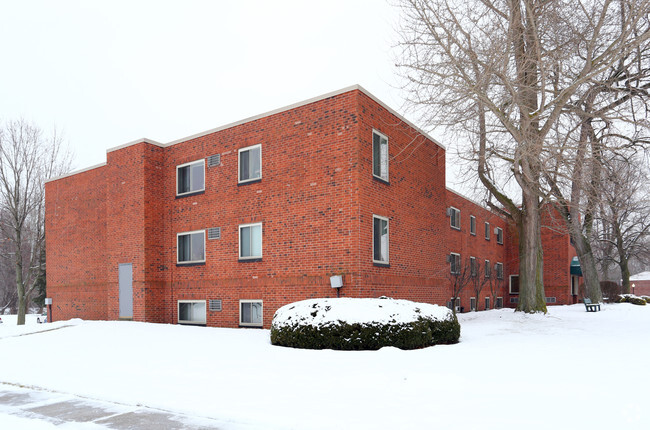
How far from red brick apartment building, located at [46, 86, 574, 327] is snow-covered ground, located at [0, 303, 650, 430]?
10.3 ft

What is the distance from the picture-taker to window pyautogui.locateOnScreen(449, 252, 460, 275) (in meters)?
24.4

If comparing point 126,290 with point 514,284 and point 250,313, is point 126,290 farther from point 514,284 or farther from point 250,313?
point 514,284

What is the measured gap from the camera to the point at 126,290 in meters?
18.0

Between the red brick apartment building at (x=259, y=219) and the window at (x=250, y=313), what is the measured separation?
4 cm

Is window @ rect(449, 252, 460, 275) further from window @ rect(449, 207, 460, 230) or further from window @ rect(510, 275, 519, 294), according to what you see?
window @ rect(510, 275, 519, 294)

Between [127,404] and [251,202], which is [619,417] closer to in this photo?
[127,404]

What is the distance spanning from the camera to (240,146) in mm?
16344

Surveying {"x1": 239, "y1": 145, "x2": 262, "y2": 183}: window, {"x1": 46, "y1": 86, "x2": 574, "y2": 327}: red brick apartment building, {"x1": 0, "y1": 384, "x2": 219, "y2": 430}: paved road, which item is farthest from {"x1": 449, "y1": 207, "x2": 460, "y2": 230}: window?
{"x1": 0, "y1": 384, "x2": 219, "y2": 430}: paved road

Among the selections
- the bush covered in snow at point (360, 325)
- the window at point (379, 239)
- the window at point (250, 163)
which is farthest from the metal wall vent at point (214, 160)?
the bush covered in snow at point (360, 325)

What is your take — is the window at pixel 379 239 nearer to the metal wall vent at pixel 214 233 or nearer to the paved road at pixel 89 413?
the metal wall vent at pixel 214 233

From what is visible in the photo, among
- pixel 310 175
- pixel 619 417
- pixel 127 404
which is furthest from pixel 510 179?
pixel 127 404

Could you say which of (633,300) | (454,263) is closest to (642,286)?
(633,300)

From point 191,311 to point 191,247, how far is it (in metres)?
2.40

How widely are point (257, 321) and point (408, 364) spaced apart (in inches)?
317
